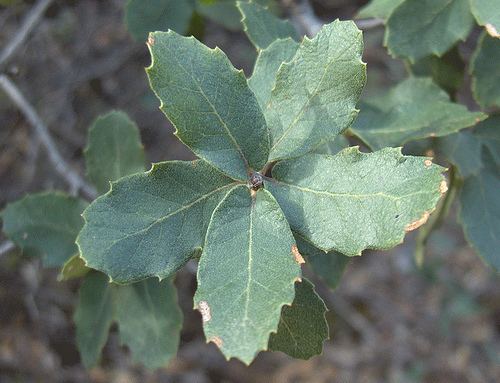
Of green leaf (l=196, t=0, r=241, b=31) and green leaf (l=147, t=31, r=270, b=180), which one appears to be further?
green leaf (l=196, t=0, r=241, b=31)

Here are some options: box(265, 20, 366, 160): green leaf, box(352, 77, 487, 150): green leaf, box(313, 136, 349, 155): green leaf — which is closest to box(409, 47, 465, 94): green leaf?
box(352, 77, 487, 150): green leaf

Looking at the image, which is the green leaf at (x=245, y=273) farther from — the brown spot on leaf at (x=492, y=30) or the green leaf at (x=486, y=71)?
the green leaf at (x=486, y=71)

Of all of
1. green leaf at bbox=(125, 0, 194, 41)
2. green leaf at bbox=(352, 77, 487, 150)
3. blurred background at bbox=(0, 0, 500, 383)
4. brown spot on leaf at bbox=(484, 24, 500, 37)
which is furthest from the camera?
blurred background at bbox=(0, 0, 500, 383)

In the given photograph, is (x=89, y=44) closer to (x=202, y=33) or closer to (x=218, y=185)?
(x=202, y=33)

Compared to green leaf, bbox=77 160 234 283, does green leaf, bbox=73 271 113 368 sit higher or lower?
lower

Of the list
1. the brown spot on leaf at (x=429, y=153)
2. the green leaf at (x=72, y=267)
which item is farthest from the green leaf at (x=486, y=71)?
the green leaf at (x=72, y=267)

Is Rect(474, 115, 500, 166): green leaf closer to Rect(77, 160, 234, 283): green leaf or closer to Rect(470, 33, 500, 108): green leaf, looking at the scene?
Rect(470, 33, 500, 108): green leaf

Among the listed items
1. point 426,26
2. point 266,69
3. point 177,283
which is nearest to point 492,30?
point 426,26
